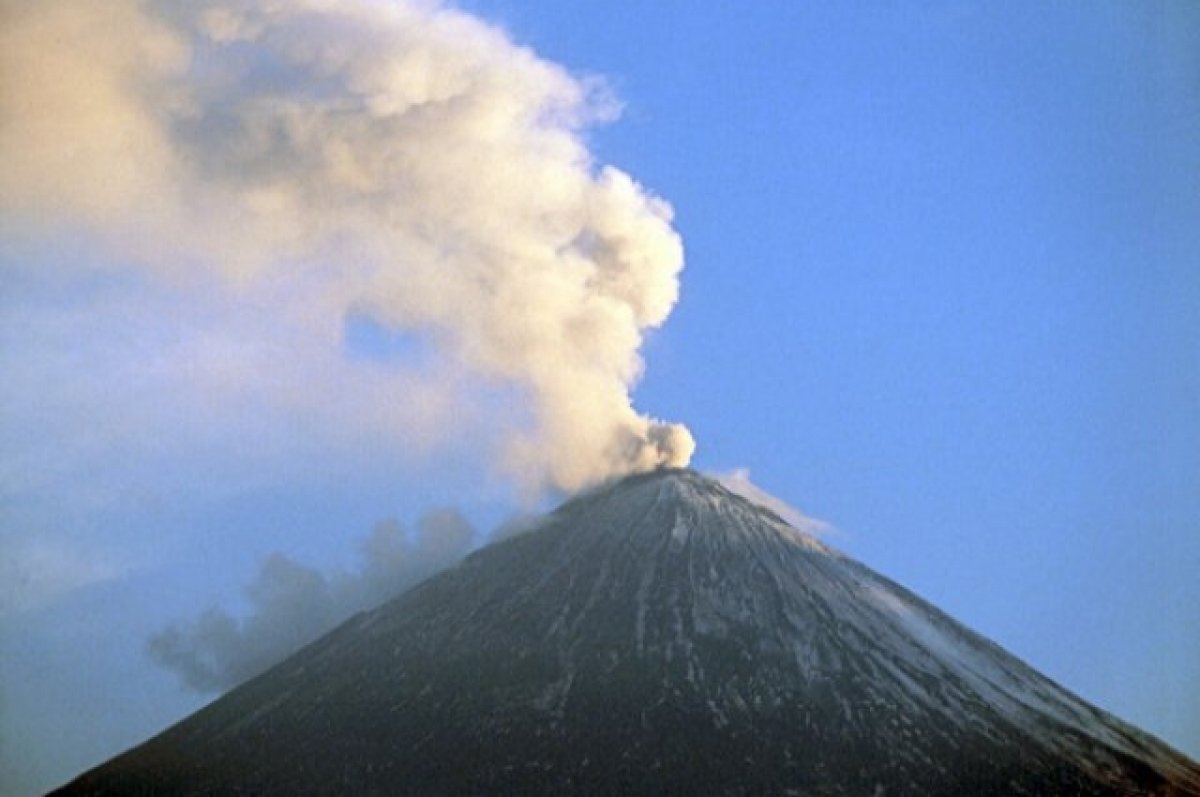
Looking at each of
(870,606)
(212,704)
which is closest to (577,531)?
(870,606)

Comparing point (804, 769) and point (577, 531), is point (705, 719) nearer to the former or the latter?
point (804, 769)

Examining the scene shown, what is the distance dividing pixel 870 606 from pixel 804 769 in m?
27.4

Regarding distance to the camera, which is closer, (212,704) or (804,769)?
(804,769)

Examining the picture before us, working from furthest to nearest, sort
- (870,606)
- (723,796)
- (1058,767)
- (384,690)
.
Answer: (870,606)
(384,690)
(1058,767)
(723,796)

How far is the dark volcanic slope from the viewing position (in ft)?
234

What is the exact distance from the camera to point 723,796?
66.8m

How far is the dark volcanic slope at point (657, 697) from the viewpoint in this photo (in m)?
71.3

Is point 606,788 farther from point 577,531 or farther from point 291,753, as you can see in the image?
point 577,531

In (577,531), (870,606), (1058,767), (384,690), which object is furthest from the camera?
(577,531)

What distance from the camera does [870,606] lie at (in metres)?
95.0

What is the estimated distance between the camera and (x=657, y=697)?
77.3m

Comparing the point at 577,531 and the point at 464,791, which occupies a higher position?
the point at 577,531

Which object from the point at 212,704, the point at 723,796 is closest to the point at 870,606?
the point at 723,796

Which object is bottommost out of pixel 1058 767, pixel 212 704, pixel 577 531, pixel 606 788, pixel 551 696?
pixel 1058 767
